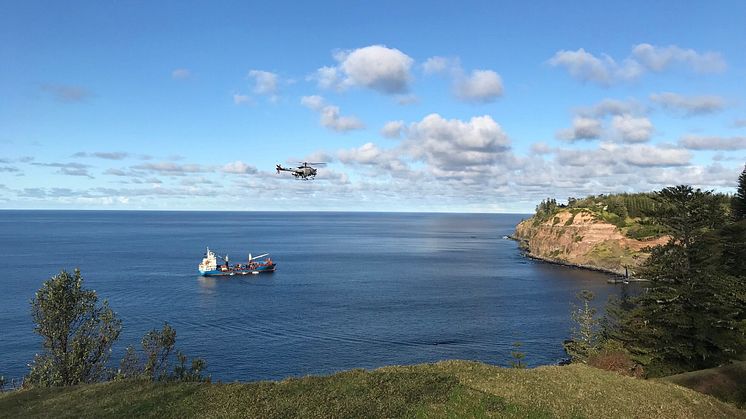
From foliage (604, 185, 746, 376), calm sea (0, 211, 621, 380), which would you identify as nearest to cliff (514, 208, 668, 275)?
calm sea (0, 211, 621, 380)

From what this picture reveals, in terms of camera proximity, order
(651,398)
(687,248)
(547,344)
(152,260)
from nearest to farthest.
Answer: (651,398), (687,248), (547,344), (152,260)

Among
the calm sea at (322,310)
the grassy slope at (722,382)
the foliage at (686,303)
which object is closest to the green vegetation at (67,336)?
Answer: the calm sea at (322,310)

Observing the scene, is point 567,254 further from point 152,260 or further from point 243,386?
point 243,386

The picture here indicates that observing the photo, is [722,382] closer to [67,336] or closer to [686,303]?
[686,303]

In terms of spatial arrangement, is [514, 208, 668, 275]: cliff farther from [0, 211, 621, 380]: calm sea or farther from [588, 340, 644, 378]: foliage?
[588, 340, 644, 378]: foliage

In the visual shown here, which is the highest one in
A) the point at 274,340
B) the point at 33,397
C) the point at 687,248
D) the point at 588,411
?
the point at 687,248

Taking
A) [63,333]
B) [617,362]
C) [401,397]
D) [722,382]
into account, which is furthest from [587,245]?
[401,397]

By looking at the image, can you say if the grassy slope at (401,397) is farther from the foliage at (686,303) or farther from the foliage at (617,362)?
the foliage at (617,362)

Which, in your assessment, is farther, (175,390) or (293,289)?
(293,289)

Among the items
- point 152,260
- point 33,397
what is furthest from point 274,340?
point 152,260
